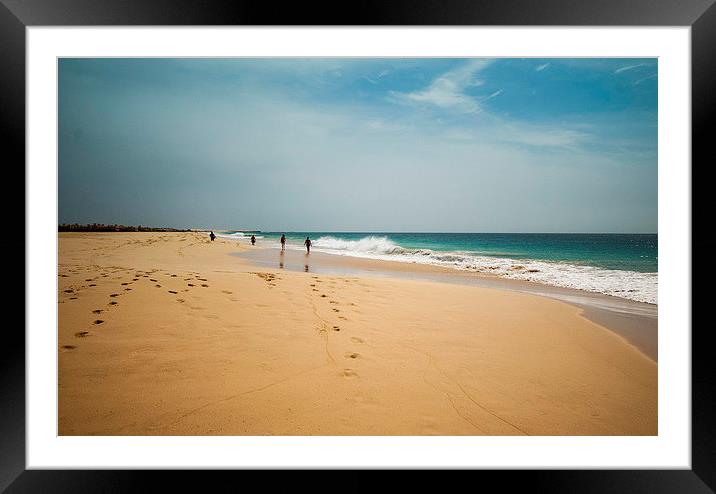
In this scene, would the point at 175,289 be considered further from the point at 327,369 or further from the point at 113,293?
the point at 327,369

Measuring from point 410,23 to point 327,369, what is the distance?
7.36 ft

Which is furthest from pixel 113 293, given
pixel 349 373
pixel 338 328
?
pixel 349 373

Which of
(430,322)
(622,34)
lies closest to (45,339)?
(430,322)

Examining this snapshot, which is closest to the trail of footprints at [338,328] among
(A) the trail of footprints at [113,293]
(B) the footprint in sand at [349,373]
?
(B) the footprint in sand at [349,373]

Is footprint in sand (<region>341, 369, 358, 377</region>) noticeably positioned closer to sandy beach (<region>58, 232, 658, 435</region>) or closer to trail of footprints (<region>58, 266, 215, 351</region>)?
sandy beach (<region>58, 232, 658, 435</region>)

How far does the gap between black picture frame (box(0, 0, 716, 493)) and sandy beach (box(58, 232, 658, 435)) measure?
240 millimetres

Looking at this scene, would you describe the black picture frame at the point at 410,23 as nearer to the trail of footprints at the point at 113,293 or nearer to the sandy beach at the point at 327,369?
the sandy beach at the point at 327,369

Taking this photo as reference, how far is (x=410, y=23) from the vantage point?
5.11 feet

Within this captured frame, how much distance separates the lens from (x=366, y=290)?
15.9 ft

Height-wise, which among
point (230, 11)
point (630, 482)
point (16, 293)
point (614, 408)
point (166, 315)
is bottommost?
point (630, 482)

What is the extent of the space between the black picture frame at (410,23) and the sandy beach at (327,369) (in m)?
0.24

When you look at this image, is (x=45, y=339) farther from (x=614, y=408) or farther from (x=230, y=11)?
(x=614, y=408)

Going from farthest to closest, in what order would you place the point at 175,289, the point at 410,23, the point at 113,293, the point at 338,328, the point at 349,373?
the point at 175,289, the point at 113,293, the point at 338,328, the point at 349,373, the point at 410,23

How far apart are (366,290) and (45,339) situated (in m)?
3.67
